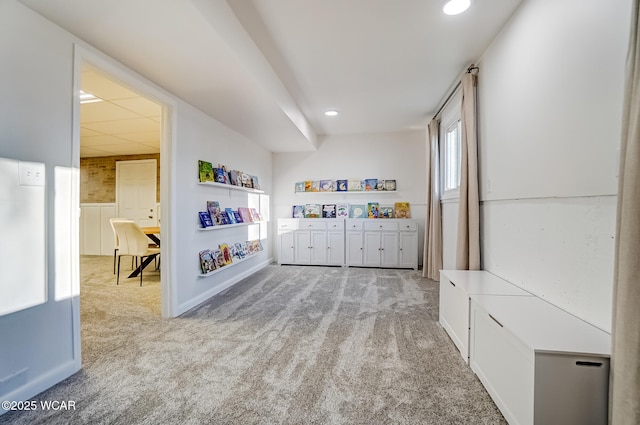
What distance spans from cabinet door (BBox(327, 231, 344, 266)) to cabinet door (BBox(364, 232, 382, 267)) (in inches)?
16.6

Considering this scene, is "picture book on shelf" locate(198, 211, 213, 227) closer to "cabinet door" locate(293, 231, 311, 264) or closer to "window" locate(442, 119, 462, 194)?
"cabinet door" locate(293, 231, 311, 264)

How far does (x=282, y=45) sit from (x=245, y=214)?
2.47 m

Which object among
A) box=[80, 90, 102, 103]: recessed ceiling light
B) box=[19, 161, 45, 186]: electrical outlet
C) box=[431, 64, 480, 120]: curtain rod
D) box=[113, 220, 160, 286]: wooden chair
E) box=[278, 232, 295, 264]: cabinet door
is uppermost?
box=[431, 64, 480, 120]: curtain rod

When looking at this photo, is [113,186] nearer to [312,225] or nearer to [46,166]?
[312,225]

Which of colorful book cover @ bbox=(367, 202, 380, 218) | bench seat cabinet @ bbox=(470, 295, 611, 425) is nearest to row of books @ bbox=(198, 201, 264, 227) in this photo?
colorful book cover @ bbox=(367, 202, 380, 218)

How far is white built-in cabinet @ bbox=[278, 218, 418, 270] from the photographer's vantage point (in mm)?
4723

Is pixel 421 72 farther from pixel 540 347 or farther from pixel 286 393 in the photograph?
pixel 286 393

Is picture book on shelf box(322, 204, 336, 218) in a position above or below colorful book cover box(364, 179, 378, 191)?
below

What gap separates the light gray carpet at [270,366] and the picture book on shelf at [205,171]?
4.53 feet

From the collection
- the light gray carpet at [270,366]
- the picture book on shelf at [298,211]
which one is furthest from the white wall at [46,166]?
the picture book on shelf at [298,211]

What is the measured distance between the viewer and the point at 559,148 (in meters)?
1.53

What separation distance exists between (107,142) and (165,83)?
3.57 meters

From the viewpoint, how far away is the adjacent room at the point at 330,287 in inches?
49.0

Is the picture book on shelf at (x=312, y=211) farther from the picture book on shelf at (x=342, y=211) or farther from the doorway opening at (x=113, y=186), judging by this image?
the doorway opening at (x=113, y=186)
